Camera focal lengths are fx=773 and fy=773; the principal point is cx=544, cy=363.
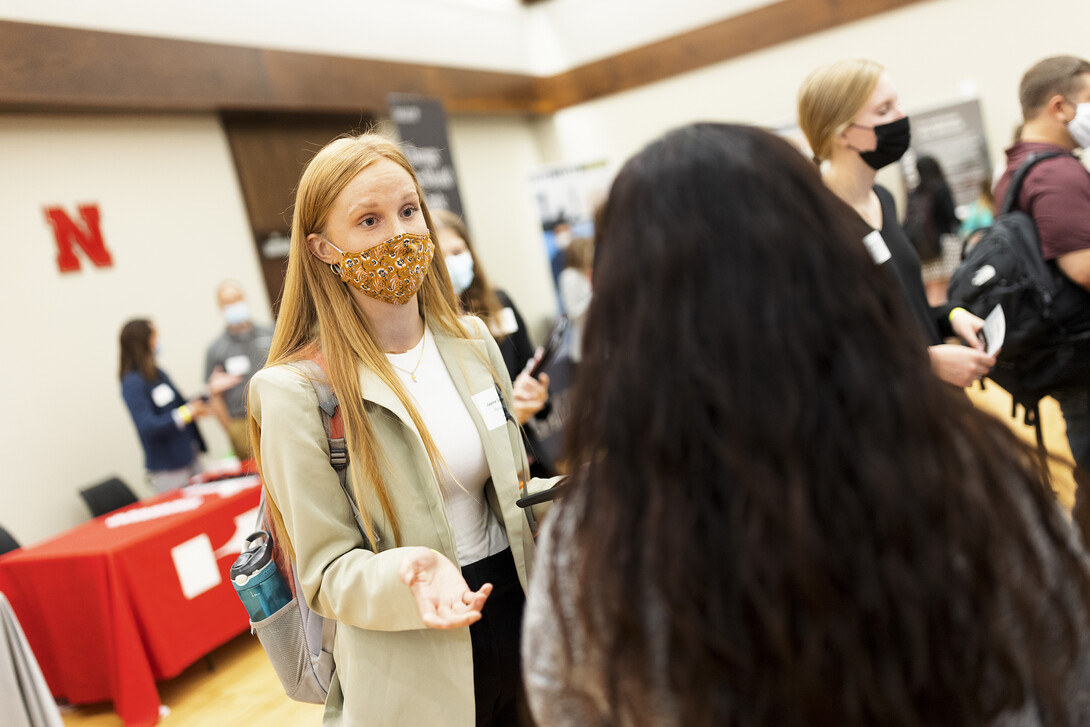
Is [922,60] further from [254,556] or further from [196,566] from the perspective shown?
[254,556]

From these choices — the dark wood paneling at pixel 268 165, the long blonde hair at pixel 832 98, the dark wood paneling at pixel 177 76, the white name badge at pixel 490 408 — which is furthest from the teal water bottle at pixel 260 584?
the dark wood paneling at pixel 268 165

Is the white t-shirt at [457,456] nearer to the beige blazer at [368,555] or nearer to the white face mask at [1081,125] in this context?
the beige blazer at [368,555]

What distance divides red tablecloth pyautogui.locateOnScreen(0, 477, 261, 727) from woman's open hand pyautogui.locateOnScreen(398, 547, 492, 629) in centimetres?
270

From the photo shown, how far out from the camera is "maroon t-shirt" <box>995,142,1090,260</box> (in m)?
2.24

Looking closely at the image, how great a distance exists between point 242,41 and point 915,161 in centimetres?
598

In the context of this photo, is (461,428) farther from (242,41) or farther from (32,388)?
(242,41)

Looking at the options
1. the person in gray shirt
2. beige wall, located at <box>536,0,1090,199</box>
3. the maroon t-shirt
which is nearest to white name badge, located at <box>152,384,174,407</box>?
the person in gray shirt

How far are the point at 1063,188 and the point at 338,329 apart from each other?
2.12 metres

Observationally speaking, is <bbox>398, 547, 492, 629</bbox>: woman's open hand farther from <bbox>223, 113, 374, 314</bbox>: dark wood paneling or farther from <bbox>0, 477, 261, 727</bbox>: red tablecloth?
<bbox>223, 113, 374, 314</bbox>: dark wood paneling

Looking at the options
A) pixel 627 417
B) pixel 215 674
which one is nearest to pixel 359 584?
pixel 627 417

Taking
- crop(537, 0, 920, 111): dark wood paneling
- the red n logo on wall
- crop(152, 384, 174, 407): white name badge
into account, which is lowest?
crop(152, 384, 174, 407): white name badge

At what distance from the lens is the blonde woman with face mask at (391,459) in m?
1.28

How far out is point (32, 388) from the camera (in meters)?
4.72

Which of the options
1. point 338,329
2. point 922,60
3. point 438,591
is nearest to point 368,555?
point 438,591
